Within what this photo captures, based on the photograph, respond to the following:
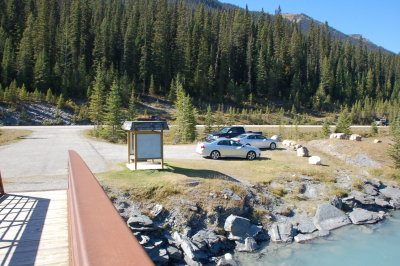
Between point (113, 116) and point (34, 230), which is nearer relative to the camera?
point (34, 230)

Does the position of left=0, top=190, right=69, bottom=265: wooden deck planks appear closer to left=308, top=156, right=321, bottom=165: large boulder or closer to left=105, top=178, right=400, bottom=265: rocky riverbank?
left=105, top=178, right=400, bottom=265: rocky riverbank

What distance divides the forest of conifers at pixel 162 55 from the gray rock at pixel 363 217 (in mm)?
52603

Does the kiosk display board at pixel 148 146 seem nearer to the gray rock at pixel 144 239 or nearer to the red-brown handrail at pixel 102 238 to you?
the gray rock at pixel 144 239

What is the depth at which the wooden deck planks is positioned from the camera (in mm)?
A: 4705

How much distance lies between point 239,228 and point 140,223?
13.8 ft

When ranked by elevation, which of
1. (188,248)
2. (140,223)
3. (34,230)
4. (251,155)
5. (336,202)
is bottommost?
(188,248)

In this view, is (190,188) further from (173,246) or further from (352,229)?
(352,229)

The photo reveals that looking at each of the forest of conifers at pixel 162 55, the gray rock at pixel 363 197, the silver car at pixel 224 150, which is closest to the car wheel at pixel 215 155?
the silver car at pixel 224 150

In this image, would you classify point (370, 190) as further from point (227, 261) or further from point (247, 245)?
point (227, 261)

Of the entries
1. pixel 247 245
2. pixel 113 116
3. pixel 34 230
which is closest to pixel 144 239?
pixel 247 245

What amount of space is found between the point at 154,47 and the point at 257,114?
1184 inches

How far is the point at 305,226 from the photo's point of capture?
49.7 feet

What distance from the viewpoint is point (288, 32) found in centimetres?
10988

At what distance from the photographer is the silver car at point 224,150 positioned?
23750 mm
